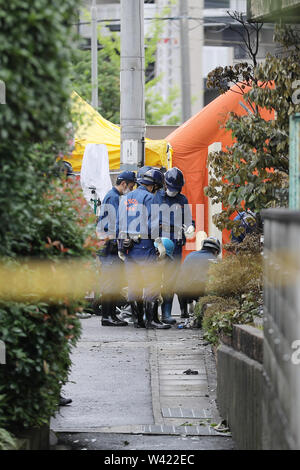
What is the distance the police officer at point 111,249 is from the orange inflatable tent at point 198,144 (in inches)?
129

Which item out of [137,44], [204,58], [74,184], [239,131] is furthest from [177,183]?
[204,58]

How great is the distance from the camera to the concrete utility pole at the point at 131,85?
15094mm

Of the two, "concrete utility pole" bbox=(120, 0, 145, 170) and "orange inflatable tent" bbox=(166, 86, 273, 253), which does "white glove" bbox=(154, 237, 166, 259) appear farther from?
"orange inflatable tent" bbox=(166, 86, 273, 253)

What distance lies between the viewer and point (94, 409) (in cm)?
848

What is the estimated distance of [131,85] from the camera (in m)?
15.2

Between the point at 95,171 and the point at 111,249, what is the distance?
3317 millimetres

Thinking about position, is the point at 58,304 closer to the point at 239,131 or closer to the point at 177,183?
the point at 239,131

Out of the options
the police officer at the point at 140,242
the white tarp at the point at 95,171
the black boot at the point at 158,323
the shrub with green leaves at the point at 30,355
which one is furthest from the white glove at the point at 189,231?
the shrub with green leaves at the point at 30,355

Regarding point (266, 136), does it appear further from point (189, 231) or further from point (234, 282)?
point (189, 231)

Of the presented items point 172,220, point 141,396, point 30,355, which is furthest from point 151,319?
point 30,355
